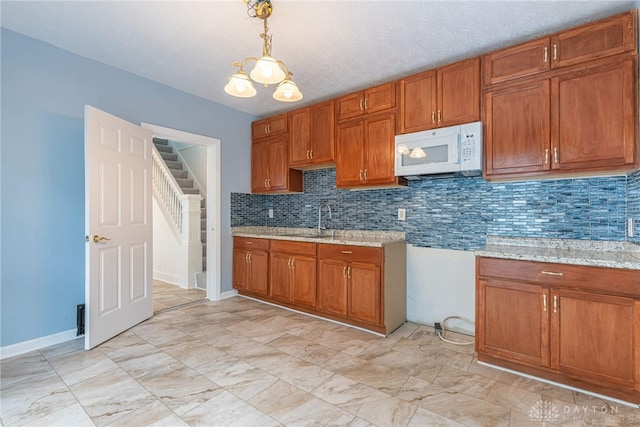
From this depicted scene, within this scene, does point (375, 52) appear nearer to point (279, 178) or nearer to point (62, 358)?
point (279, 178)

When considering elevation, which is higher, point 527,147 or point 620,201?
point 527,147

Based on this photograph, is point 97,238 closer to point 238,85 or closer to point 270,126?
point 238,85

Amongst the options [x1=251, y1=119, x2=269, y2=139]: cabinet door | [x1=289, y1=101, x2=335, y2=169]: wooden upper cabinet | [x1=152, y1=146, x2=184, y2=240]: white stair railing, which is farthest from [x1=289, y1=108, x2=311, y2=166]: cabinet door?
[x1=152, y1=146, x2=184, y2=240]: white stair railing

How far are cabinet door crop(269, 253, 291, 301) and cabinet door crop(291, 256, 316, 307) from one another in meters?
0.09

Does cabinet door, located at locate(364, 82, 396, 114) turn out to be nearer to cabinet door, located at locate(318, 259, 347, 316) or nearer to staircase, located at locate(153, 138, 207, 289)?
cabinet door, located at locate(318, 259, 347, 316)

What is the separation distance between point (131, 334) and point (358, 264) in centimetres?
222

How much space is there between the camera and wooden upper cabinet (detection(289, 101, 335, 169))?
340 centimetres

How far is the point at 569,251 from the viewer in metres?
2.26

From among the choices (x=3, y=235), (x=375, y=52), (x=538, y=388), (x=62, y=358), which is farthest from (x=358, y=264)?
(x=3, y=235)

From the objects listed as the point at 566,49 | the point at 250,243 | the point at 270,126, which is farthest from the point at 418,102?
the point at 250,243

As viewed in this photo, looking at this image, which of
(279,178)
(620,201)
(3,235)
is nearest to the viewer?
(620,201)

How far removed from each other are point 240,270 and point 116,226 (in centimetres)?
164

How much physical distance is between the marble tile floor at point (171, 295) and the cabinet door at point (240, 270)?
19.8 inches

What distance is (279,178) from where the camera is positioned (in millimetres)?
3967
